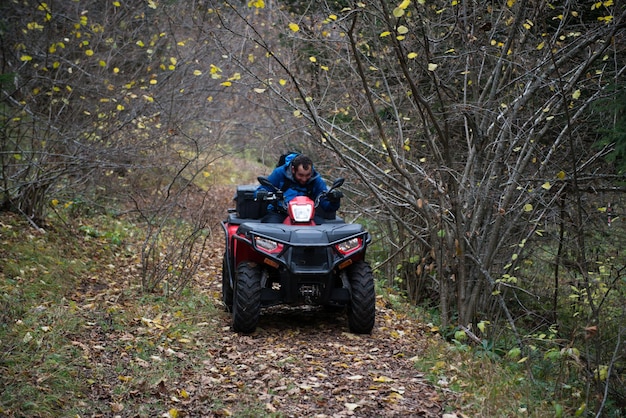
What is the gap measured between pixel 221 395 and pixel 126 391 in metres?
0.72

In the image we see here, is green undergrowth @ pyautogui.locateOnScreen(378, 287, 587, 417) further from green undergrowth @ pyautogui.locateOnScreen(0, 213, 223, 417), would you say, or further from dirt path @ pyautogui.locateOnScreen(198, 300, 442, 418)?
green undergrowth @ pyautogui.locateOnScreen(0, 213, 223, 417)

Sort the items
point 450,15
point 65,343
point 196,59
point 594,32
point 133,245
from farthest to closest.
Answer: point 196,59, point 133,245, point 450,15, point 594,32, point 65,343

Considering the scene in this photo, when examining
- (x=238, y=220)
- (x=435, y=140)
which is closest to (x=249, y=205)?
(x=238, y=220)

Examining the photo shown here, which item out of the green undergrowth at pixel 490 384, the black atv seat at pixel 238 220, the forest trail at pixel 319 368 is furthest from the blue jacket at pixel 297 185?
the green undergrowth at pixel 490 384

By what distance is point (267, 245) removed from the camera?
6695 mm

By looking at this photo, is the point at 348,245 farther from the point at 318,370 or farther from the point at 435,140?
the point at 435,140

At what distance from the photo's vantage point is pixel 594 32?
682cm

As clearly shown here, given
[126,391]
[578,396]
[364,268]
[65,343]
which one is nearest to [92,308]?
[65,343]

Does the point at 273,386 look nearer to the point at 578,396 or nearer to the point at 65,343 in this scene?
the point at 65,343

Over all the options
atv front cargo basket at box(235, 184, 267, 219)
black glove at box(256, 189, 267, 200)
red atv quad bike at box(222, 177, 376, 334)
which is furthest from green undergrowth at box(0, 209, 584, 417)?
black glove at box(256, 189, 267, 200)

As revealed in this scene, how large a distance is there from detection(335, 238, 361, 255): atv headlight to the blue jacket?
878mm

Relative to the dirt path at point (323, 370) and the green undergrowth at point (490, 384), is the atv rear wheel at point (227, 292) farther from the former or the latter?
the green undergrowth at point (490, 384)

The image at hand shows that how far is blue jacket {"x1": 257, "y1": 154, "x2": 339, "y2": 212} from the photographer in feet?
25.2

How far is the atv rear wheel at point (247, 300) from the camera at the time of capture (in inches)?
264
